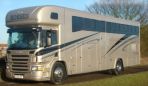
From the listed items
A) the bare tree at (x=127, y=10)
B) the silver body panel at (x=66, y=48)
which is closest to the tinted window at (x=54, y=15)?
the silver body panel at (x=66, y=48)

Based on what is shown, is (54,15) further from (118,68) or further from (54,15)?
(118,68)

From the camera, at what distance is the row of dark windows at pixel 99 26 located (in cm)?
2159

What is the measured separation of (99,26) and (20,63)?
20.9 feet

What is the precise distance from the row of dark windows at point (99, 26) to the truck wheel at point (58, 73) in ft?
7.04

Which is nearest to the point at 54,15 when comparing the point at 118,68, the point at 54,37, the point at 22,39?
the point at 54,37

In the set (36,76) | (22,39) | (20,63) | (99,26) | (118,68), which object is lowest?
(118,68)

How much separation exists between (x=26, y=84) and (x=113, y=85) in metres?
5.71

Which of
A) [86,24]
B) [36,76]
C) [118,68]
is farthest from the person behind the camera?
[118,68]

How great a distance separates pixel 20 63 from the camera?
19344 mm

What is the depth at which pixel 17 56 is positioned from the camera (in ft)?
63.5

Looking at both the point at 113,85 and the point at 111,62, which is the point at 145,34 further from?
the point at 113,85

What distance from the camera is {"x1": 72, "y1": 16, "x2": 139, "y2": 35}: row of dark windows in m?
21.6

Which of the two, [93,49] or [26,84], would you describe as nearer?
[26,84]

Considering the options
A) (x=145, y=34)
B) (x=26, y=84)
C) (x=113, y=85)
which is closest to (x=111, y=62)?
(x=26, y=84)
